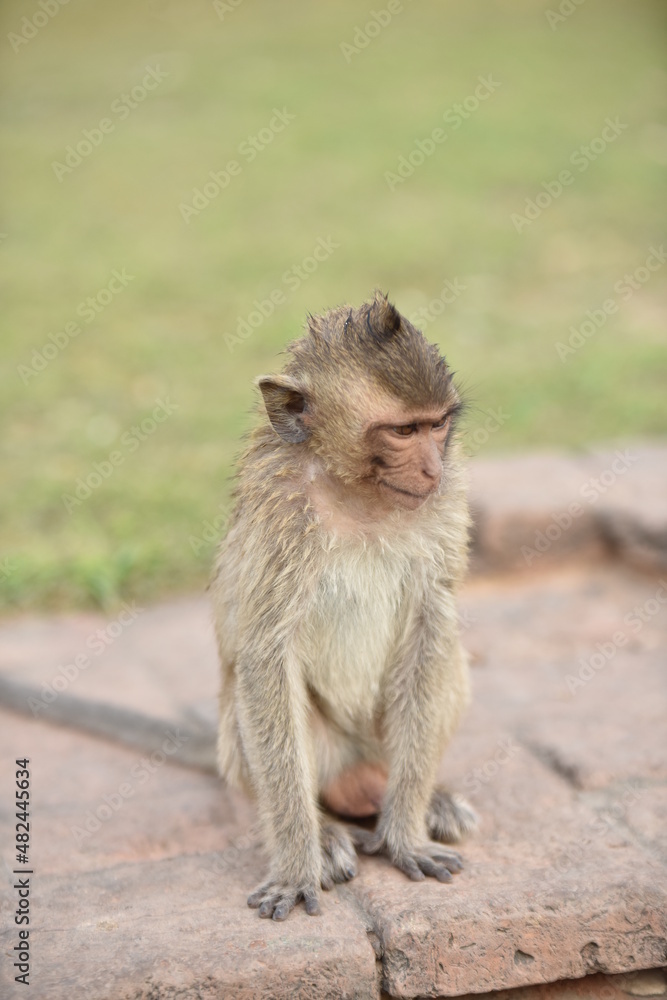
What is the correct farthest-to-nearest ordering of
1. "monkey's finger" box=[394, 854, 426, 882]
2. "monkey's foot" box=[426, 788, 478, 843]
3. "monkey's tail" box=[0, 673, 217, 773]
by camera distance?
"monkey's tail" box=[0, 673, 217, 773] → "monkey's foot" box=[426, 788, 478, 843] → "monkey's finger" box=[394, 854, 426, 882]

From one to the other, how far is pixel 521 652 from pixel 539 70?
488 inches

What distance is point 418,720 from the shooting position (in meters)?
3.78

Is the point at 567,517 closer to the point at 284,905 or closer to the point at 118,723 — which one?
the point at 118,723

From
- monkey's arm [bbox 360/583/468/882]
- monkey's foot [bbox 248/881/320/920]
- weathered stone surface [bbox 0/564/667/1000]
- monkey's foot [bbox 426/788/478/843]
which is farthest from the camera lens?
monkey's foot [bbox 426/788/478/843]

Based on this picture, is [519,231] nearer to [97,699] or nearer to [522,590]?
[522,590]

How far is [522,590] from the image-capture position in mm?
6320

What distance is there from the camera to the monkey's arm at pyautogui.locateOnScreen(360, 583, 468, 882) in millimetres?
3783

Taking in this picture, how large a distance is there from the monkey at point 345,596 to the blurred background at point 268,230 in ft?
4.09

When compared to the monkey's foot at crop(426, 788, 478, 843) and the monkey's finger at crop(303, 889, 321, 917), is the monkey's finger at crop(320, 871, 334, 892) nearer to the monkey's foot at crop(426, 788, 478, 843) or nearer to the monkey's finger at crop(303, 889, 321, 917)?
the monkey's finger at crop(303, 889, 321, 917)

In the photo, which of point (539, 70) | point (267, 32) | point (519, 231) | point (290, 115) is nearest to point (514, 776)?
point (519, 231)

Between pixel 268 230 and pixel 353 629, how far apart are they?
A: 27.8ft

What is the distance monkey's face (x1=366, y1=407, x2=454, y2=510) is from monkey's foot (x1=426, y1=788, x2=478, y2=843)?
1.27 meters

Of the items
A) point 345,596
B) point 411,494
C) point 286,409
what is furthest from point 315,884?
point 286,409

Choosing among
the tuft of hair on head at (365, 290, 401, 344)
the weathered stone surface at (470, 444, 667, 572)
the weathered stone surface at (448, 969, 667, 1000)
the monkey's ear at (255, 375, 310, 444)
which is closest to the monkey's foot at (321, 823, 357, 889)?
the weathered stone surface at (448, 969, 667, 1000)
